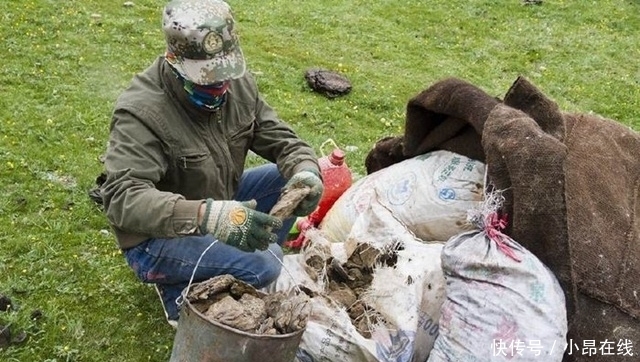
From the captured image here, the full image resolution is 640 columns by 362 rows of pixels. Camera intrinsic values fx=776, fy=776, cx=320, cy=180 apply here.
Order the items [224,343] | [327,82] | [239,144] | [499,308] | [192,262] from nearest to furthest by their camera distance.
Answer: [224,343] → [499,308] → [192,262] → [239,144] → [327,82]

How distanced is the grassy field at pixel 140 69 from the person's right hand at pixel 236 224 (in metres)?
0.91

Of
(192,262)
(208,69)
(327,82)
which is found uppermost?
(208,69)

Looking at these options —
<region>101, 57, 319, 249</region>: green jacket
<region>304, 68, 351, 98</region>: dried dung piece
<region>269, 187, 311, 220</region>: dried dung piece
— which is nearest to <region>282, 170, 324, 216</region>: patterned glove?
<region>269, 187, 311, 220</region>: dried dung piece

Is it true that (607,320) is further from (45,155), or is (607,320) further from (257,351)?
(45,155)

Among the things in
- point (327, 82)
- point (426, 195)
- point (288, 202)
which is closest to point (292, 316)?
point (288, 202)

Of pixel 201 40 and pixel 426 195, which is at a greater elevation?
pixel 201 40

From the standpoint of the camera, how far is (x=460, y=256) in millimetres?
3049

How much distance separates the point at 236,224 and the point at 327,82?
3.78m

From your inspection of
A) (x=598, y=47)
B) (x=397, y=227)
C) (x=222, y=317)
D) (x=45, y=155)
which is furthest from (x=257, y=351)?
(x=598, y=47)

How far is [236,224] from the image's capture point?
2811mm

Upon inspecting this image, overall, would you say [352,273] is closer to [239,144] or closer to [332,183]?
[239,144]

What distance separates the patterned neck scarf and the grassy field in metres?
1.12

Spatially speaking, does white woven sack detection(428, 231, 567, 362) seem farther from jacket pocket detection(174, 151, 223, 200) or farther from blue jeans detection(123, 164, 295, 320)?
jacket pocket detection(174, 151, 223, 200)

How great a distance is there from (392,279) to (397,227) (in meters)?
0.30
